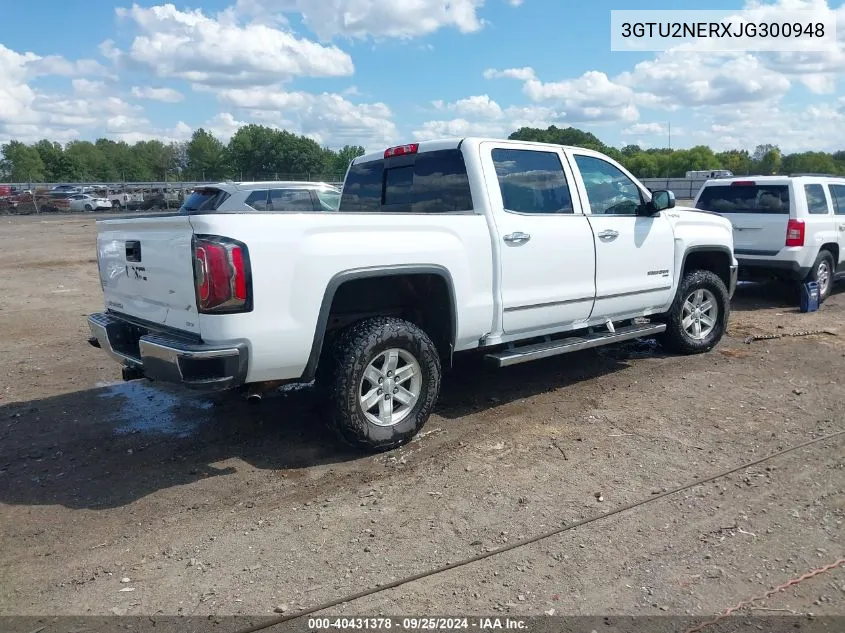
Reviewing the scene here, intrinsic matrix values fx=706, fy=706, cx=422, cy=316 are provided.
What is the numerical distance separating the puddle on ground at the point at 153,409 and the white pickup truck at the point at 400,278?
776 millimetres

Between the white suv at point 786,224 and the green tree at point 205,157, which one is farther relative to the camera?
the green tree at point 205,157

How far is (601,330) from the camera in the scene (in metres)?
6.38

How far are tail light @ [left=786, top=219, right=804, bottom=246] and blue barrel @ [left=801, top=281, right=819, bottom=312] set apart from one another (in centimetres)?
60

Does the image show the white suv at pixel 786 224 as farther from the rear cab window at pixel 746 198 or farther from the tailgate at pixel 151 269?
the tailgate at pixel 151 269

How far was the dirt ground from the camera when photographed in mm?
3232

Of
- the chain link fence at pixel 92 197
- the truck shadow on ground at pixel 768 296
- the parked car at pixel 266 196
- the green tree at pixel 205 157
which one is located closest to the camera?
the truck shadow on ground at pixel 768 296

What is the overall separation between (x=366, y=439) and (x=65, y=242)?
19.0 m

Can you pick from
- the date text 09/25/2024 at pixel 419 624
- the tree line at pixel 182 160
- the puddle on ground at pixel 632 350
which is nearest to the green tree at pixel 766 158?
the tree line at pixel 182 160

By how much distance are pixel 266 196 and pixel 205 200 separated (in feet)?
3.69

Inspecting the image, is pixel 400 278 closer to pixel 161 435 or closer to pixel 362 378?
pixel 362 378

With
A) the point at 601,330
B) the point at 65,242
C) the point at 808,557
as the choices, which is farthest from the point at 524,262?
the point at 65,242

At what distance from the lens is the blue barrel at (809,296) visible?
9828 millimetres

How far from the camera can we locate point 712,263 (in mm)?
7520

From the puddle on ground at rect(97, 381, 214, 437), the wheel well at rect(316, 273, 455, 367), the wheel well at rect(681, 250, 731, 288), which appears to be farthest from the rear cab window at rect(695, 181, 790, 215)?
the puddle on ground at rect(97, 381, 214, 437)
